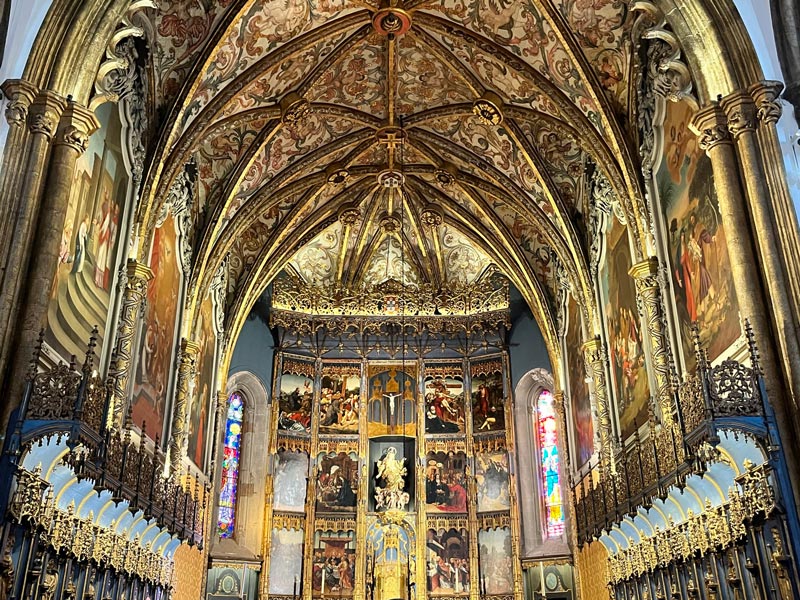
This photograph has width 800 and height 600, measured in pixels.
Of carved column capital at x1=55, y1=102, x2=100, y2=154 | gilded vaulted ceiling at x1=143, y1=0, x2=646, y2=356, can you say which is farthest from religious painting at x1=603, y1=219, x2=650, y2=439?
carved column capital at x1=55, y1=102, x2=100, y2=154

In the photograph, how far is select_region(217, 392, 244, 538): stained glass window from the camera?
21.7 m

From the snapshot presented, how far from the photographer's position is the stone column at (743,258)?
9.24 m

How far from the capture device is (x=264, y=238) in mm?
22344

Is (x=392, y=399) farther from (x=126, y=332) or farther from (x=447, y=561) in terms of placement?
(x=126, y=332)

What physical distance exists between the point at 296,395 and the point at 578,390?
28.1ft

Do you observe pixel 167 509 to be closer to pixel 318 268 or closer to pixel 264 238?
pixel 264 238

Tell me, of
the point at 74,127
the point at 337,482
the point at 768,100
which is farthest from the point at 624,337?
the point at 74,127

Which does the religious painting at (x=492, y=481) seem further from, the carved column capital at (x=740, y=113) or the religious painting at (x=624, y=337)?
the carved column capital at (x=740, y=113)

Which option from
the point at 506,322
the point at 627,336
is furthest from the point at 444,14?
Answer: the point at 506,322

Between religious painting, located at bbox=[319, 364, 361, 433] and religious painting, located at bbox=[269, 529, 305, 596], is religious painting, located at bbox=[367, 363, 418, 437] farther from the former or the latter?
religious painting, located at bbox=[269, 529, 305, 596]

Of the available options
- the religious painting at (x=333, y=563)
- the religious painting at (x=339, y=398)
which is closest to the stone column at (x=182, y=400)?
the religious painting at (x=333, y=563)

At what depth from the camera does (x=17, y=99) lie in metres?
10.4

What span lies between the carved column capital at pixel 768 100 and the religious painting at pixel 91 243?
9421 millimetres

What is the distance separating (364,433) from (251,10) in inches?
497
